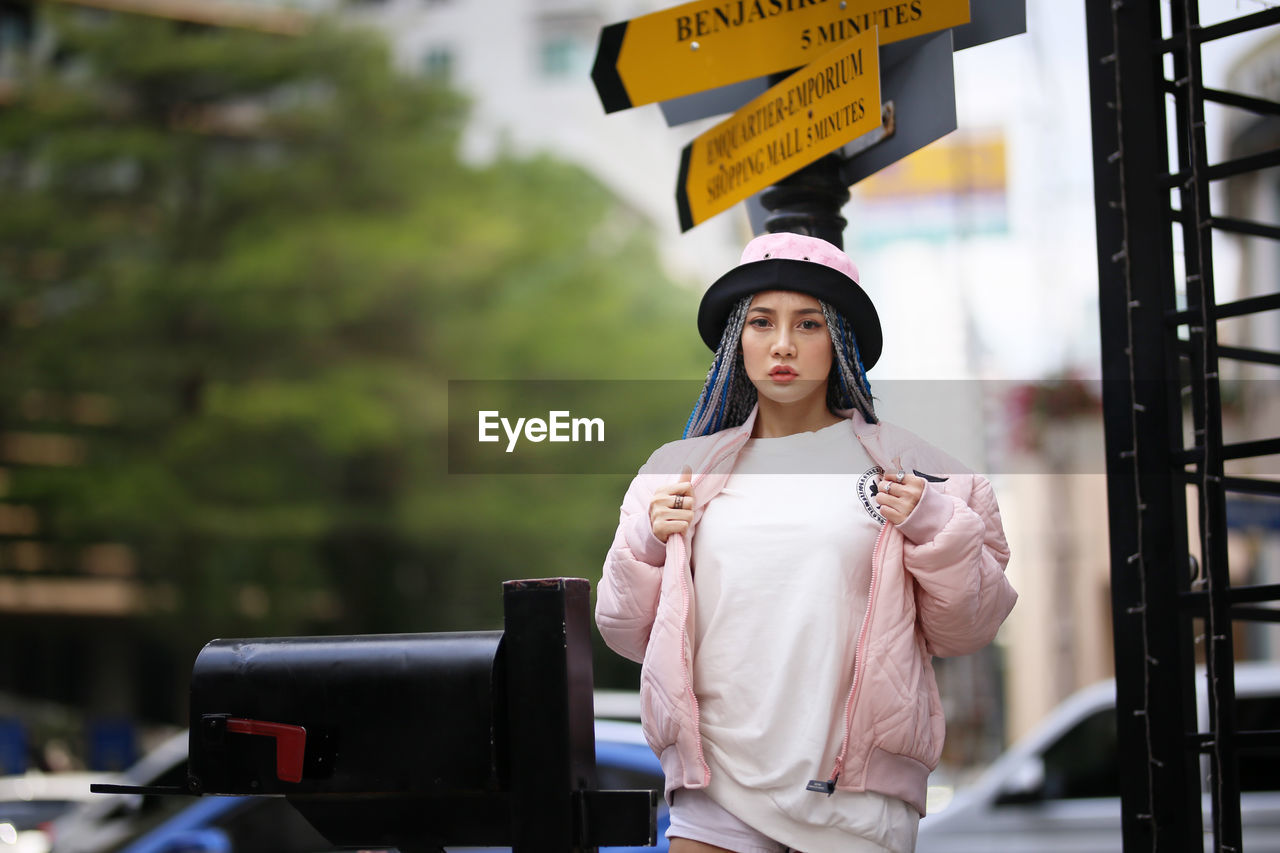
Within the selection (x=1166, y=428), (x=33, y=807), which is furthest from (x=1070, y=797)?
(x=33, y=807)

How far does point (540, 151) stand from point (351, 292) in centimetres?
527

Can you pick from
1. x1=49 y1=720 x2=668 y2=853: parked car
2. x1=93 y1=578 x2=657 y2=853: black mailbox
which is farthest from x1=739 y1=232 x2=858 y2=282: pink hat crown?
x1=49 y1=720 x2=668 y2=853: parked car

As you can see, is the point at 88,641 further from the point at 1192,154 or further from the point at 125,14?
the point at 1192,154

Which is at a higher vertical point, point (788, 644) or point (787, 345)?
point (787, 345)

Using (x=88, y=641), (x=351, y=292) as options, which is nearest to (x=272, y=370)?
(x=351, y=292)

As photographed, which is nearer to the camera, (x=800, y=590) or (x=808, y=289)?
(x=800, y=590)

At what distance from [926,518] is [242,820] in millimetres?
4290

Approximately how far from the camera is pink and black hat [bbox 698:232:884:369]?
2.84 m

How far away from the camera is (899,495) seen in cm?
262

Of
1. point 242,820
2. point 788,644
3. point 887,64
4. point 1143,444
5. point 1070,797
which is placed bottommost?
point 1070,797

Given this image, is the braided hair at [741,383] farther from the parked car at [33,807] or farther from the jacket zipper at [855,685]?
the parked car at [33,807]

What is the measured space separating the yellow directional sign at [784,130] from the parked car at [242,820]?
8.44ft

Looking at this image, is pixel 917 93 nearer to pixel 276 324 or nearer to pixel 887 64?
pixel 887 64

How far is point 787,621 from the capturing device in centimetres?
267
